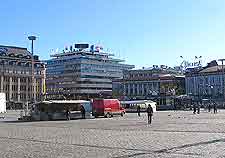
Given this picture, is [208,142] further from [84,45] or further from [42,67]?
[84,45]

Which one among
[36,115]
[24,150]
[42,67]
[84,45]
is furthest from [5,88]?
[24,150]

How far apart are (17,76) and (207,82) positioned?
73.6m

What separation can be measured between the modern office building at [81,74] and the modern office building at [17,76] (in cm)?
1052

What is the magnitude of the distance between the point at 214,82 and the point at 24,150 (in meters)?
144

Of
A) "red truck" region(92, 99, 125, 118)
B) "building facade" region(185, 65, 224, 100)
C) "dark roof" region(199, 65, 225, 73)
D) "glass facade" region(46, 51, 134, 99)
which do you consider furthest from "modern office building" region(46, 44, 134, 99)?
"red truck" region(92, 99, 125, 118)

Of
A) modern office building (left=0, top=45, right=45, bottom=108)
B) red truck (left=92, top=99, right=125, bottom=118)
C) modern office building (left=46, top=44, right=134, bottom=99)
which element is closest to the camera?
red truck (left=92, top=99, right=125, bottom=118)

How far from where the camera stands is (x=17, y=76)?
167875 millimetres

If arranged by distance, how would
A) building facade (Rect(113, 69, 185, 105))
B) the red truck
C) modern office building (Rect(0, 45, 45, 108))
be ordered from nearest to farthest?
the red truck → modern office building (Rect(0, 45, 45, 108)) → building facade (Rect(113, 69, 185, 105))

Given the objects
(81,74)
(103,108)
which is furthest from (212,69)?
(103,108)

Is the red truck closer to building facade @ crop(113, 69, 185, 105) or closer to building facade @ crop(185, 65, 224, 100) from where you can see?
building facade @ crop(185, 65, 224, 100)

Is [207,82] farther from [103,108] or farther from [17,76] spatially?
[103,108]

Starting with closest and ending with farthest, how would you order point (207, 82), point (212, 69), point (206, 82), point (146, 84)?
point (207, 82), point (206, 82), point (212, 69), point (146, 84)

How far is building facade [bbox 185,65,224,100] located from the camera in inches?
5940

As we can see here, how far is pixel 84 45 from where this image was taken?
19588 cm
